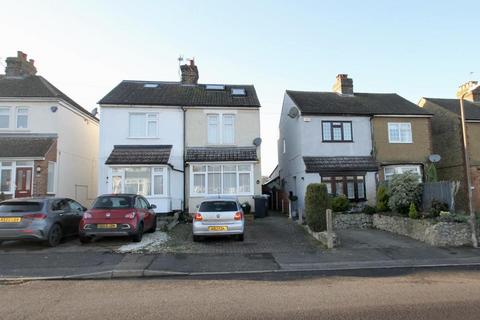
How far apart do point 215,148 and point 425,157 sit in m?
13.2

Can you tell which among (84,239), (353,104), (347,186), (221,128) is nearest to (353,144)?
(347,186)

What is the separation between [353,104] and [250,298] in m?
19.0

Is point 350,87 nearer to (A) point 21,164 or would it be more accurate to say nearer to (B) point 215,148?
(B) point 215,148

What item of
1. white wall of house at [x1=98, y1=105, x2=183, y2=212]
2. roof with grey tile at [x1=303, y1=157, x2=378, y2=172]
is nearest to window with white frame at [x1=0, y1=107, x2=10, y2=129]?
white wall of house at [x1=98, y1=105, x2=183, y2=212]

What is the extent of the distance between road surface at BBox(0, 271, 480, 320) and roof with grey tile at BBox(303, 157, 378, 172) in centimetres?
1220

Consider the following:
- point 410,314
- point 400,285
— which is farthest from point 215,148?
point 410,314

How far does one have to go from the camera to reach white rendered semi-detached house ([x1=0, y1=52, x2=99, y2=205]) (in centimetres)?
1838

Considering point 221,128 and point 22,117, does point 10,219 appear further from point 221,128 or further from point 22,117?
point 221,128

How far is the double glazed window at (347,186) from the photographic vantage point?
19.9 m

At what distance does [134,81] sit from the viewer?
22938mm

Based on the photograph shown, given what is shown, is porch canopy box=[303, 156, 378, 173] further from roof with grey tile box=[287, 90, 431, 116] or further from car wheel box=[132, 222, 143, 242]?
car wheel box=[132, 222, 143, 242]

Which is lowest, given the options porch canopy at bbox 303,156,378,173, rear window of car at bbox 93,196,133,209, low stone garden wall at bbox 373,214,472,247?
low stone garden wall at bbox 373,214,472,247

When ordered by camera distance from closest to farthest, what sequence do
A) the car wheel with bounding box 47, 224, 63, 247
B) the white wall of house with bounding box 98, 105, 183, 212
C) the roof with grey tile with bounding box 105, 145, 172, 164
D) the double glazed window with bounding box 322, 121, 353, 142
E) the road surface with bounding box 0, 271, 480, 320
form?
1. the road surface with bounding box 0, 271, 480, 320
2. the car wheel with bounding box 47, 224, 63, 247
3. the roof with grey tile with bounding box 105, 145, 172, 164
4. the white wall of house with bounding box 98, 105, 183, 212
5. the double glazed window with bounding box 322, 121, 353, 142

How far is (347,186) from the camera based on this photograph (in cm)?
2008
